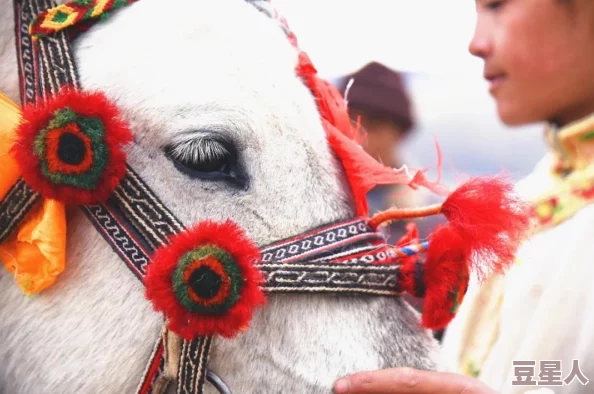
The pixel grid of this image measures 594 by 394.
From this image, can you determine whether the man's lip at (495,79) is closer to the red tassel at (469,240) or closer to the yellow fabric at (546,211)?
the yellow fabric at (546,211)

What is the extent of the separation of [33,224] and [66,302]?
0.56 feet

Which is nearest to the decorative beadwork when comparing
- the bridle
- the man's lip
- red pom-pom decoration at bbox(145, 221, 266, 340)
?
the bridle

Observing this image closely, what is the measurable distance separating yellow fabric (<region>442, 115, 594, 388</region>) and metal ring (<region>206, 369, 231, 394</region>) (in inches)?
27.9

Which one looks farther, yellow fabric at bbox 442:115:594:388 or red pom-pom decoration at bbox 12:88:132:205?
yellow fabric at bbox 442:115:594:388

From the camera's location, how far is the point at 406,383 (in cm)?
104

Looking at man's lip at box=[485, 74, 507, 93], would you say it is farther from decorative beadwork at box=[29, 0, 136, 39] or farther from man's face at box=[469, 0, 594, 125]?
decorative beadwork at box=[29, 0, 136, 39]

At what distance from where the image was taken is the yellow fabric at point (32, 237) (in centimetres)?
105

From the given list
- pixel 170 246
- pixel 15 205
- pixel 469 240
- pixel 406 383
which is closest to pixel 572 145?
pixel 469 240

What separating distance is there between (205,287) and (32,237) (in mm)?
377

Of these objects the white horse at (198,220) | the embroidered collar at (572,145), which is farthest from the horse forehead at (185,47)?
the embroidered collar at (572,145)

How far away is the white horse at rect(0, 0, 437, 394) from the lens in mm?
1056

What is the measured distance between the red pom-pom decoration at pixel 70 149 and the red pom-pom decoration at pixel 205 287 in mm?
206

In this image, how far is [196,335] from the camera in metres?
1.00

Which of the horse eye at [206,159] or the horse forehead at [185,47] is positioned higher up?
the horse forehead at [185,47]
